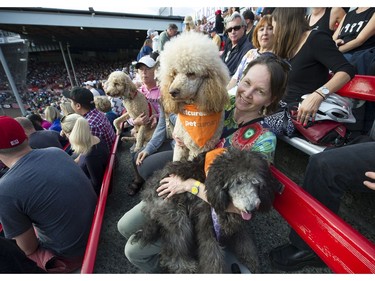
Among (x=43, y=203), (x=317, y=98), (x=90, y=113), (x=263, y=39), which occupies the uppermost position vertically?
(x=263, y=39)

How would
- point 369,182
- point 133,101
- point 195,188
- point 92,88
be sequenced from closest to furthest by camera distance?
point 369,182, point 195,188, point 133,101, point 92,88

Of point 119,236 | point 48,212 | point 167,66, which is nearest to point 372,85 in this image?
point 167,66

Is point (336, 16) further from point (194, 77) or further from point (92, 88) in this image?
point (92, 88)

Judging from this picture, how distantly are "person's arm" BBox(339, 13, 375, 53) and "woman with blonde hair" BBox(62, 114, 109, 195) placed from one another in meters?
2.98

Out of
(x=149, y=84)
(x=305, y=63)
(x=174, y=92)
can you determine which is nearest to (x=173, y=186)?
(x=174, y=92)

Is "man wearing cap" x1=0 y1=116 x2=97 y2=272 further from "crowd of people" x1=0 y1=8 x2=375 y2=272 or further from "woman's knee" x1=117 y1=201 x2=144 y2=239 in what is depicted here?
"woman's knee" x1=117 y1=201 x2=144 y2=239

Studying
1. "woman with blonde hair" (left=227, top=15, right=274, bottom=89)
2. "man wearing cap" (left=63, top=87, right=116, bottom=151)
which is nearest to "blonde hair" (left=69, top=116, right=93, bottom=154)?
"man wearing cap" (left=63, top=87, right=116, bottom=151)

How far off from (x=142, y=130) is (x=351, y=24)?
2713mm

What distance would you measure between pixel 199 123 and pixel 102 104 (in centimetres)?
393

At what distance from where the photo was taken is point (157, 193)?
4.59 feet

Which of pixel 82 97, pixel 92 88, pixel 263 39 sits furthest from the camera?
pixel 92 88

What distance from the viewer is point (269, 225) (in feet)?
5.93

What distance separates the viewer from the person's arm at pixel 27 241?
1.54m

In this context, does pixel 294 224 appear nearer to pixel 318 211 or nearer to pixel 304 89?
pixel 318 211
